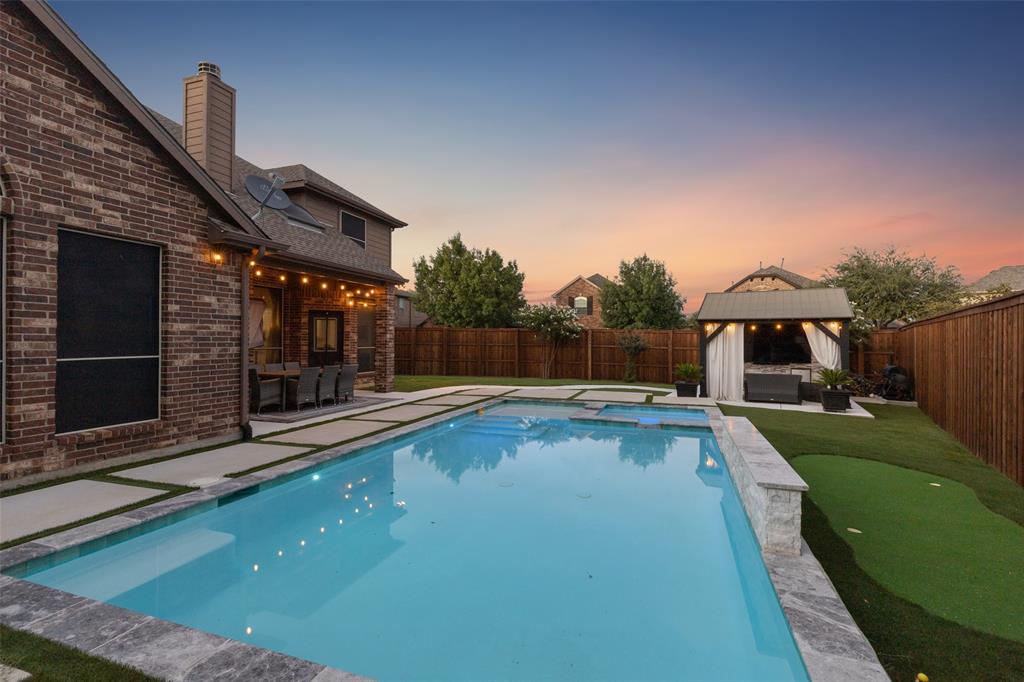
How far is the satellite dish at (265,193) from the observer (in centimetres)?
1007

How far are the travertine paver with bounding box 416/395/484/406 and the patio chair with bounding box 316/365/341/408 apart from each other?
2159 mm

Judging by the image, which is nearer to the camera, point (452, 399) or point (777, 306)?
point (452, 399)

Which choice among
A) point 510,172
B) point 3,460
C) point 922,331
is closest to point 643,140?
point 510,172

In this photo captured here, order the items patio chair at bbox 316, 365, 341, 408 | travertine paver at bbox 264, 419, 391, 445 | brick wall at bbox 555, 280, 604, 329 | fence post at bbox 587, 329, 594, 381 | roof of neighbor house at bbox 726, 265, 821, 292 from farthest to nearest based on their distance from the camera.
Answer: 1. brick wall at bbox 555, 280, 604, 329
2. roof of neighbor house at bbox 726, 265, 821, 292
3. fence post at bbox 587, 329, 594, 381
4. patio chair at bbox 316, 365, 341, 408
5. travertine paver at bbox 264, 419, 391, 445

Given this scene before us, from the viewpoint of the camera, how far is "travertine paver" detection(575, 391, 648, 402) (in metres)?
12.3

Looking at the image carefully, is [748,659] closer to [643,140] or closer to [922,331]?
[922,331]

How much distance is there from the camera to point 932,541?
380 centimetres

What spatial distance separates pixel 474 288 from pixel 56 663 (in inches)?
1140

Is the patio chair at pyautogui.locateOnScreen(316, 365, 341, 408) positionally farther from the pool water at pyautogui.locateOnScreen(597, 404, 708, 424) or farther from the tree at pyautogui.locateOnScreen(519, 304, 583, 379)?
the tree at pyautogui.locateOnScreen(519, 304, 583, 379)

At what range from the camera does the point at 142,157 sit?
5707 mm

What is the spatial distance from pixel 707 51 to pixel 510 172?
707cm

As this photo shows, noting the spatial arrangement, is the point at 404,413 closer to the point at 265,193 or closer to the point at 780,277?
the point at 265,193

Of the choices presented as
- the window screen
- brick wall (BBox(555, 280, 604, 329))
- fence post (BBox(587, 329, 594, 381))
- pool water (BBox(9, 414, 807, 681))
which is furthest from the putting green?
brick wall (BBox(555, 280, 604, 329))

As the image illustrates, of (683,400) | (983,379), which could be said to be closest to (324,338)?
(683,400)
